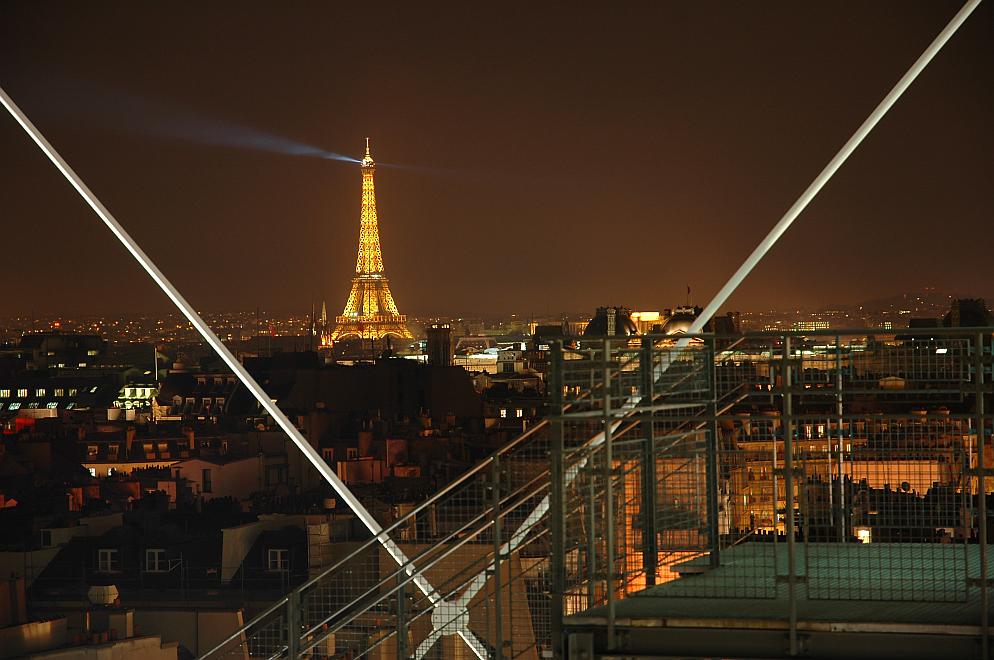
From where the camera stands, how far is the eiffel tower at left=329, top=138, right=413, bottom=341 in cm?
5369

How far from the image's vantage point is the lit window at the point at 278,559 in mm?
18375

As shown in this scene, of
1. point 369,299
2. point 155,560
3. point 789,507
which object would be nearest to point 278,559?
point 155,560

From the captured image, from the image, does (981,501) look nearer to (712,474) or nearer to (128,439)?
(712,474)

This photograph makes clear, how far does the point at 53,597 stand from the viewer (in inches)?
683

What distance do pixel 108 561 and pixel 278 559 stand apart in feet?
7.56

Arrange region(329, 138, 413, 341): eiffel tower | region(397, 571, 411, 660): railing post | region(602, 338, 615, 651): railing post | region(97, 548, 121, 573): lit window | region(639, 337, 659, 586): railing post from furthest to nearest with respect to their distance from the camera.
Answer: region(329, 138, 413, 341): eiffel tower
region(97, 548, 121, 573): lit window
region(397, 571, 411, 660): railing post
region(639, 337, 659, 586): railing post
region(602, 338, 615, 651): railing post

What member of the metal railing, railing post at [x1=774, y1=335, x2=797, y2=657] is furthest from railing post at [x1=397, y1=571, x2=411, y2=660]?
railing post at [x1=774, y1=335, x2=797, y2=657]

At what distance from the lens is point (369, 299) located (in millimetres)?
54125

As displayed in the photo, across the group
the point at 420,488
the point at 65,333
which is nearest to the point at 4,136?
the point at 420,488

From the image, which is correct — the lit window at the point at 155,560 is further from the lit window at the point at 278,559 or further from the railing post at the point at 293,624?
the railing post at the point at 293,624

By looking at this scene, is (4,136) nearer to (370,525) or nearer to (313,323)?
(313,323)

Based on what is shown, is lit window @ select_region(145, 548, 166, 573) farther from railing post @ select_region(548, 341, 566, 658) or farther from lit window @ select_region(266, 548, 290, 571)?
railing post @ select_region(548, 341, 566, 658)

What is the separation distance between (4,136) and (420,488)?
33.0ft

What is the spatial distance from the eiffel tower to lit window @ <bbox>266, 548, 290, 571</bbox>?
34.0 meters
